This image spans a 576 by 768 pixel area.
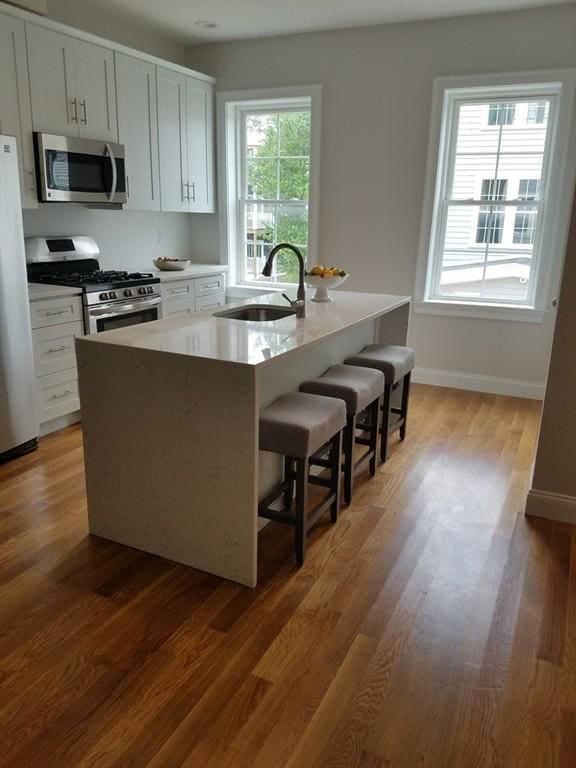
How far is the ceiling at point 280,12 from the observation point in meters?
4.08

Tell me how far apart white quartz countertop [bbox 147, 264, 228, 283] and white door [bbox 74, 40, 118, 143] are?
1048 mm

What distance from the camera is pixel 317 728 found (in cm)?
164

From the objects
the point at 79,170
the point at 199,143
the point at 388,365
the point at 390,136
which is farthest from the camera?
the point at 199,143

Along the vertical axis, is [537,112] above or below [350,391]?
above

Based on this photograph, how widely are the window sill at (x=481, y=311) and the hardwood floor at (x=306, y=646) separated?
2.15 m

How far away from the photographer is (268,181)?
546 cm

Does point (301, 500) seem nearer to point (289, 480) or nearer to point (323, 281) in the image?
point (289, 480)

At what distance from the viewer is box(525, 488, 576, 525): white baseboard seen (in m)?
2.77

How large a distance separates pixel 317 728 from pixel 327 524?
115cm

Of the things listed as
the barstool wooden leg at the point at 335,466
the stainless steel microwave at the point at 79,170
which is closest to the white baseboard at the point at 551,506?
the barstool wooden leg at the point at 335,466

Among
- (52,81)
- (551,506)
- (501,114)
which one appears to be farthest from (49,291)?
(501,114)

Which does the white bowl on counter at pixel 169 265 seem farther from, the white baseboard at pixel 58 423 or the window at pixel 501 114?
the window at pixel 501 114

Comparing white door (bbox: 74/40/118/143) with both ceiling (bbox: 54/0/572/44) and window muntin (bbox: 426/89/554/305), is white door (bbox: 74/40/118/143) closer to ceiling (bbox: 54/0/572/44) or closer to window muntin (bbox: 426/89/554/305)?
ceiling (bbox: 54/0/572/44)

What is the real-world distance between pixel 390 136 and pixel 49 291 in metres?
2.93
